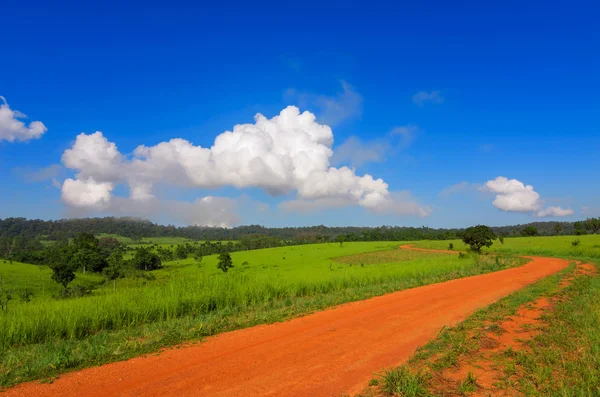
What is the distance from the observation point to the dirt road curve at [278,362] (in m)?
5.56

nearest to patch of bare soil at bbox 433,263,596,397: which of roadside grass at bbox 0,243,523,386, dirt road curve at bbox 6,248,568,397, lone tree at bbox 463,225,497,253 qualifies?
dirt road curve at bbox 6,248,568,397

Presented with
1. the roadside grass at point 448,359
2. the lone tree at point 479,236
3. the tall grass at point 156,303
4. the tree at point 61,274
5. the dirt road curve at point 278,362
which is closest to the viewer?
the roadside grass at point 448,359

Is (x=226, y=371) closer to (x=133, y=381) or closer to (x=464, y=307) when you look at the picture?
(x=133, y=381)

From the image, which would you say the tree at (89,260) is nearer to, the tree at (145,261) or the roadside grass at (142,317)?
the tree at (145,261)

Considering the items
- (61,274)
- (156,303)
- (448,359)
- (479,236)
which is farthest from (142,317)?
(479,236)

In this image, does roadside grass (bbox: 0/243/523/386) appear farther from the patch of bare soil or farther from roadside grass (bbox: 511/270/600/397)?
roadside grass (bbox: 511/270/600/397)

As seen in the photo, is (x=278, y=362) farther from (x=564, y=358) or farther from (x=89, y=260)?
(x=89, y=260)

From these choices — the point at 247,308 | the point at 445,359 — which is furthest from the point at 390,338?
the point at 247,308

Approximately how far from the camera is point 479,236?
151ft

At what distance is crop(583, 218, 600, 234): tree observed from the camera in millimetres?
114287

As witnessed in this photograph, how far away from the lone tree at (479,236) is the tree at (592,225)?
99.2 m

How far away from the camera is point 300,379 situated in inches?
233

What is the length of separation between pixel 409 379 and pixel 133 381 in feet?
15.5

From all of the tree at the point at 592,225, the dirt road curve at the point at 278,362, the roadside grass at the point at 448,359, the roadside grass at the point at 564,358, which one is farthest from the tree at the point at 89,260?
the tree at the point at 592,225
